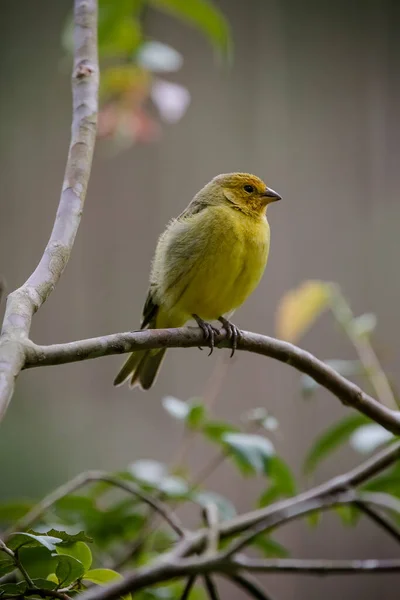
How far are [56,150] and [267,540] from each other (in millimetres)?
3297

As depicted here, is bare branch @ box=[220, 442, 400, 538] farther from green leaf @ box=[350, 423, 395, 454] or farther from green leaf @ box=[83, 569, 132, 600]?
green leaf @ box=[83, 569, 132, 600]

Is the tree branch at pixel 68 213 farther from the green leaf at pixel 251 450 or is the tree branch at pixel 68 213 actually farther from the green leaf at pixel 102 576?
the green leaf at pixel 251 450

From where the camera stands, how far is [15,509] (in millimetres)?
1836

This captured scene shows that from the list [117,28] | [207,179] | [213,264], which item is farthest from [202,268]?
[207,179]

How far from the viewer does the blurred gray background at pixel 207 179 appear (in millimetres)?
4031

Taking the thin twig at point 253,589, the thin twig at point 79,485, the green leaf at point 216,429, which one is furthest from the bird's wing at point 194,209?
the thin twig at point 253,589

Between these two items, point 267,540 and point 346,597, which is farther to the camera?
point 346,597

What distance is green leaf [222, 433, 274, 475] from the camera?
1736 mm

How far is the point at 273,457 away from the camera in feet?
5.92

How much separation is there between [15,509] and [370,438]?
2.77 feet

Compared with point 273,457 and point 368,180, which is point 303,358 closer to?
point 273,457

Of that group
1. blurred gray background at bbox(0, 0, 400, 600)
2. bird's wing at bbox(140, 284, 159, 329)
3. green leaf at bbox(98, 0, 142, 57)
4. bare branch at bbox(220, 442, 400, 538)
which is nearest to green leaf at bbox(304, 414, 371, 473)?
bare branch at bbox(220, 442, 400, 538)

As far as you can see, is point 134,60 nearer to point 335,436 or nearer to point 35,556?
point 335,436

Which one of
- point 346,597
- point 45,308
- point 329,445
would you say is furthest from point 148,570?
point 45,308
